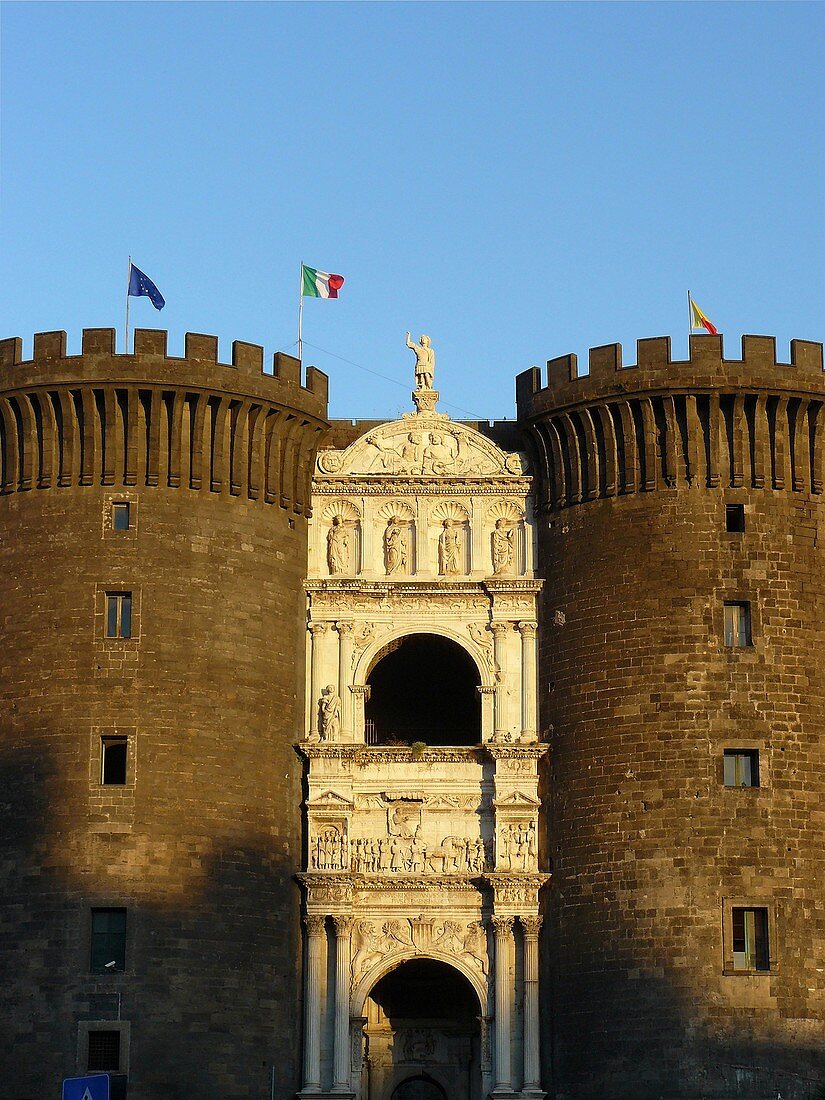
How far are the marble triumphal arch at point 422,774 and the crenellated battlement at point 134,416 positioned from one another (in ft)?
9.09

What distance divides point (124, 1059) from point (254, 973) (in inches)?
144

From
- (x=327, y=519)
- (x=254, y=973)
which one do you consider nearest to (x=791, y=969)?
(x=254, y=973)

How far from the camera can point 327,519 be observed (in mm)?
60375

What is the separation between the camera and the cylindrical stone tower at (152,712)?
177 feet

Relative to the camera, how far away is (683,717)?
56156mm

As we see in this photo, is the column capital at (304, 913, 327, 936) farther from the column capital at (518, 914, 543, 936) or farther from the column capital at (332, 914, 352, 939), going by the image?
the column capital at (518, 914, 543, 936)

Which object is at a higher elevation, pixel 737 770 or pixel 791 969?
pixel 737 770

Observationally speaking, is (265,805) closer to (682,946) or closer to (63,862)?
(63,862)

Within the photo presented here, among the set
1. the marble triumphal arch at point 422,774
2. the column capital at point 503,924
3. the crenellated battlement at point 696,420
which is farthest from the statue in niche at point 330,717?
the crenellated battlement at point 696,420

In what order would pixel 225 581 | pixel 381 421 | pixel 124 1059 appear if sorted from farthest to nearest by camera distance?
pixel 381 421 → pixel 225 581 → pixel 124 1059

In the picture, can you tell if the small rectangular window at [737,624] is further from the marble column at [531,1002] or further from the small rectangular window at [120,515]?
the small rectangular window at [120,515]

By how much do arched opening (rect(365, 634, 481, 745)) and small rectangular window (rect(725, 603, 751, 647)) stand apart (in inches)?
286

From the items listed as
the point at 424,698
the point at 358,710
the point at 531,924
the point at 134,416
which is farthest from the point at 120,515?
the point at 531,924

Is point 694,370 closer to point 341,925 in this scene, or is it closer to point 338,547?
point 338,547
